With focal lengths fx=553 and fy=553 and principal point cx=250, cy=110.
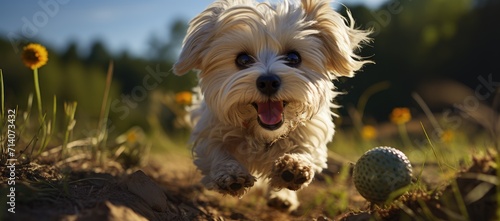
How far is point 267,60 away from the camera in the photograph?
154 inches

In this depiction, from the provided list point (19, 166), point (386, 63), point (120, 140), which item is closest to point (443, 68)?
point (386, 63)

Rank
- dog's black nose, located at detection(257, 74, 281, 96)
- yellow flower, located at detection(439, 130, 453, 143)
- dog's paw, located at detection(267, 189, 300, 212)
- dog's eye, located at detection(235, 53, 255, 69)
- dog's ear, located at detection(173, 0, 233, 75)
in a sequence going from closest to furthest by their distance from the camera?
dog's black nose, located at detection(257, 74, 281, 96) < dog's eye, located at detection(235, 53, 255, 69) < dog's ear, located at detection(173, 0, 233, 75) < dog's paw, located at detection(267, 189, 300, 212) < yellow flower, located at detection(439, 130, 453, 143)

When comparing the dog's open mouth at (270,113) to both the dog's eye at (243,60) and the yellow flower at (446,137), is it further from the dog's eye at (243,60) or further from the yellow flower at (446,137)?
the yellow flower at (446,137)

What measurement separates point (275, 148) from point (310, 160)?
0.30 m

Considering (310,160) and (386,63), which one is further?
(386,63)

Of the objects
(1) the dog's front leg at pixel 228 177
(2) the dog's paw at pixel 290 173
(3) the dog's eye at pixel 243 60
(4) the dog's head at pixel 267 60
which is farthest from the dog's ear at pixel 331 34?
(1) the dog's front leg at pixel 228 177

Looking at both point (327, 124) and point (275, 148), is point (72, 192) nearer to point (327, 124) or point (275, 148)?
point (275, 148)

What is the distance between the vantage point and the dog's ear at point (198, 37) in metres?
4.23

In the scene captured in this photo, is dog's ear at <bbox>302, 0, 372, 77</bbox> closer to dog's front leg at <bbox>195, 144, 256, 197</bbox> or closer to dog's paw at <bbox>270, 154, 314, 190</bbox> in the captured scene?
dog's paw at <bbox>270, 154, 314, 190</bbox>

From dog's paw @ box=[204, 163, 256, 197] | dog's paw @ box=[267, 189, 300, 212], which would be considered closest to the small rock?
dog's paw @ box=[204, 163, 256, 197]

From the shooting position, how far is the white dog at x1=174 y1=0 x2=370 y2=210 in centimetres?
370

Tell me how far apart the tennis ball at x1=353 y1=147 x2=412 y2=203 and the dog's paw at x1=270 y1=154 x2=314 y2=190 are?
52 cm

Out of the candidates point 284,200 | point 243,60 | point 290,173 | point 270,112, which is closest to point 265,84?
point 270,112

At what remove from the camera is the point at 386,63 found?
51.2 ft
